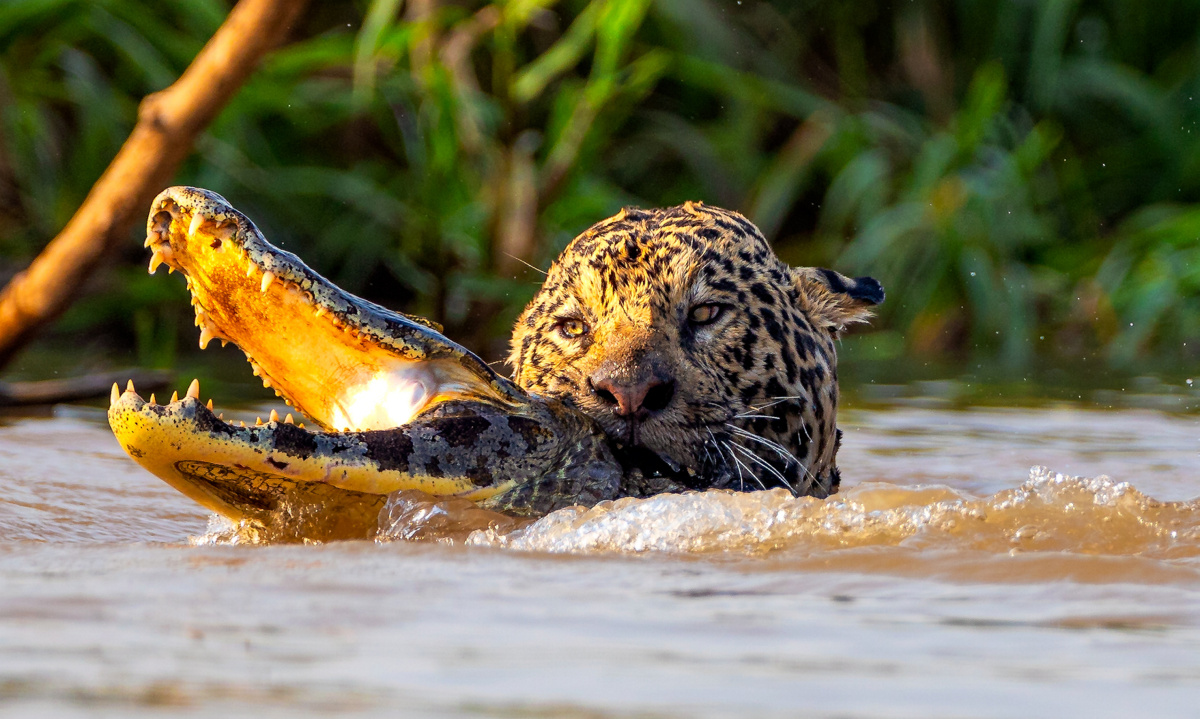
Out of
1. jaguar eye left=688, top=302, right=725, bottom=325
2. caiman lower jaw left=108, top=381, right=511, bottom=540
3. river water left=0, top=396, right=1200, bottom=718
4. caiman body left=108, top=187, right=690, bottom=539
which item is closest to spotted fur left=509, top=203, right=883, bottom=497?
jaguar eye left=688, top=302, right=725, bottom=325

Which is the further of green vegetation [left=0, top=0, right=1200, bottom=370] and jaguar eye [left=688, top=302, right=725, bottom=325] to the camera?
green vegetation [left=0, top=0, right=1200, bottom=370]

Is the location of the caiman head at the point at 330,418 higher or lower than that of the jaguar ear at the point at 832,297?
lower

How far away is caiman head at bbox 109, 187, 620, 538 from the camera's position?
9.60ft

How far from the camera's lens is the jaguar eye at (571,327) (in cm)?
379

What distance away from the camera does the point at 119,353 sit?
8109mm

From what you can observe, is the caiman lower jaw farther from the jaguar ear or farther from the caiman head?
the jaguar ear

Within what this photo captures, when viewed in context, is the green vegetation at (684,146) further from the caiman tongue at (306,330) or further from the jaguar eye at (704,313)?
the caiman tongue at (306,330)

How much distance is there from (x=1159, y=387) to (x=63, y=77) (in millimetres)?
5625

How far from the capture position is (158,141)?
14.9 ft

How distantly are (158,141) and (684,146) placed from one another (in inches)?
181

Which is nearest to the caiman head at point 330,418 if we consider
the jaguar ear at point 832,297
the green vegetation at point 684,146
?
the jaguar ear at point 832,297

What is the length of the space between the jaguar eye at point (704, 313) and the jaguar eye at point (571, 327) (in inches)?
9.9

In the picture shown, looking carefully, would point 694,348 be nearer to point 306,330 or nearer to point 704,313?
point 704,313

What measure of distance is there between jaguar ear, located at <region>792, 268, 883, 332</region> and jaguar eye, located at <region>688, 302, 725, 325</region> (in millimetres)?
399
